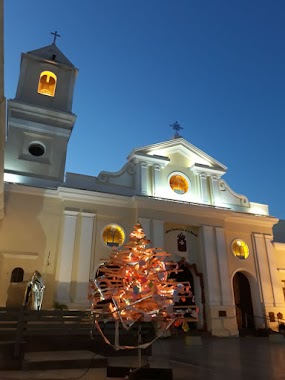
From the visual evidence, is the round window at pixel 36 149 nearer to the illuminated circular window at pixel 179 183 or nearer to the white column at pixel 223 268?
the illuminated circular window at pixel 179 183

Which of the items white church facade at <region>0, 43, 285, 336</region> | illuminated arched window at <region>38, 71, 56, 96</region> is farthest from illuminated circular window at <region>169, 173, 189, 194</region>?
illuminated arched window at <region>38, 71, 56, 96</region>

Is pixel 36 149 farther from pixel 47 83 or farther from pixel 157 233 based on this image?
pixel 157 233

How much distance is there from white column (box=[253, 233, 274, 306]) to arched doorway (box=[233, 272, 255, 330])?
2.69 ft

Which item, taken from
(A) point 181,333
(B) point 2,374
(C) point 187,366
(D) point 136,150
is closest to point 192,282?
(A) point 181,333

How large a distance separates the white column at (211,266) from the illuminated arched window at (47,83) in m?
11.2

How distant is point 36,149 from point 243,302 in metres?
13.6

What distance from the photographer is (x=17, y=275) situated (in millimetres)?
13281

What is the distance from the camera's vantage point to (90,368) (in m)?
6.95

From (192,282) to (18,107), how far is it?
1251 centimetres

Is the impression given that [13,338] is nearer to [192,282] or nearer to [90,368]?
[90,368]

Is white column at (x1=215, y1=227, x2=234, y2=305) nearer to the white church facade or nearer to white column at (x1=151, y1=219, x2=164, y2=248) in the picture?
the white church facade

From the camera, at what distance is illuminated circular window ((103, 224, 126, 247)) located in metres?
15.3

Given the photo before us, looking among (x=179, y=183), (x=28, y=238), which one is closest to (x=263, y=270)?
(x=179, y=183)

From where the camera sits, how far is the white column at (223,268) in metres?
16.1
